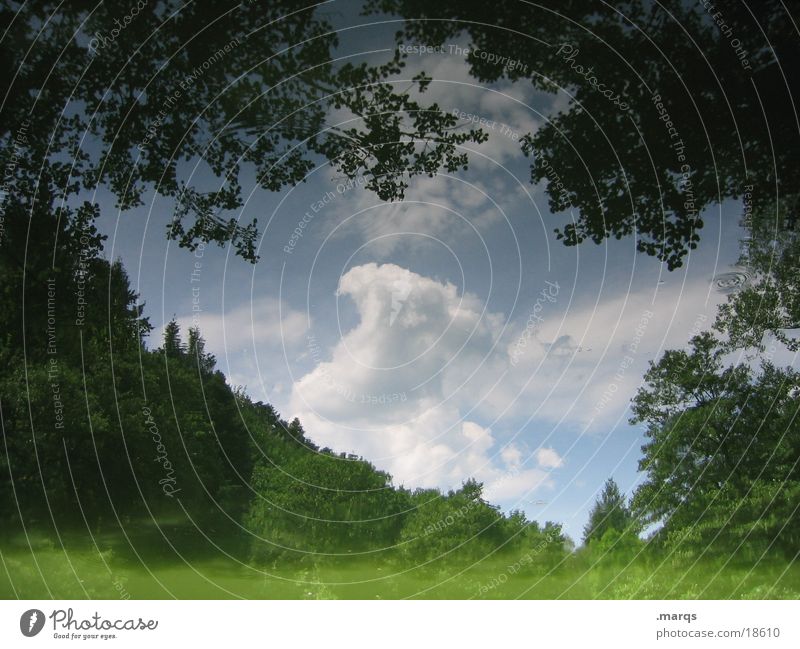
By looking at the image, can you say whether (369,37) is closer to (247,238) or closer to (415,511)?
(247,238)

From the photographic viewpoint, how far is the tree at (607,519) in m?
4.14

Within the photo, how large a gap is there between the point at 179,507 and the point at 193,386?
819mm

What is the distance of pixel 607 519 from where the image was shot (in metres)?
4.14

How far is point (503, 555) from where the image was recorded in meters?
4.18

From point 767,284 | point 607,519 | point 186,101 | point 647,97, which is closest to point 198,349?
point 186,101

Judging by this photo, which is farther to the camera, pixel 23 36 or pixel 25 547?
pixel 23 36

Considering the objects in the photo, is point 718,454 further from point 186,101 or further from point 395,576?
point 186,101

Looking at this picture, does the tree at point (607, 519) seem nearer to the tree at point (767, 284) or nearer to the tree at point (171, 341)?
the tree at point (767, 284)
